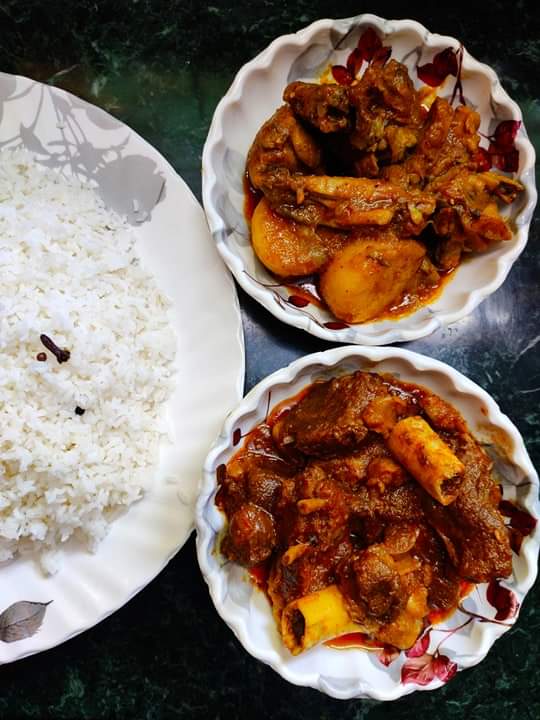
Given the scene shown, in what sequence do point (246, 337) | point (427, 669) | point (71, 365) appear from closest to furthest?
point (427, 669), point (71, 365), point (246, 337)

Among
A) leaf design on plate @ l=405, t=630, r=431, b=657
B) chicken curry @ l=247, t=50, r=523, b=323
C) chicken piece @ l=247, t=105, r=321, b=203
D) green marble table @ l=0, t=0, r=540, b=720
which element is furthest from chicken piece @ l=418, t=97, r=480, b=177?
leaf design on plate @ l=405, t=630, r=431, b=657

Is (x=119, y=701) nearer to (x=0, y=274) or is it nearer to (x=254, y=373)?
(x=254, y=373)

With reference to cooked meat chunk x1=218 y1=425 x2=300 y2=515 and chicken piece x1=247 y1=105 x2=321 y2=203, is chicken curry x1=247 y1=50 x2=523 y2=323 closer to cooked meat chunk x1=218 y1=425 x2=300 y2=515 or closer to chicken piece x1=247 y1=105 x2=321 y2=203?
chicken piece x1=247 y1=105 x2=321 y2=203

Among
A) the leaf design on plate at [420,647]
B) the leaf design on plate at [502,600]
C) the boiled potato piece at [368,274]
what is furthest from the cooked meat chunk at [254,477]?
the leaf design on plate at [502,600]

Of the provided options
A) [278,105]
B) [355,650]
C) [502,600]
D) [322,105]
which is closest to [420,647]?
[355,650]

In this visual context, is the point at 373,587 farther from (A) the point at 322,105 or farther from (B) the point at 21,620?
(A) the point at 322,105

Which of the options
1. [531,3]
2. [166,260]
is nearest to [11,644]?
[166,260]

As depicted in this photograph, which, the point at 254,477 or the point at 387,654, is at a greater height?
the point at 254,477
